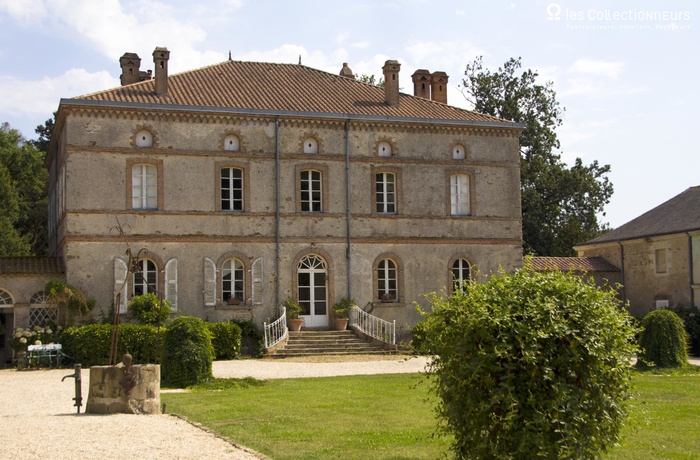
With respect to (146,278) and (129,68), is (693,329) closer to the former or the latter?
(146,278)

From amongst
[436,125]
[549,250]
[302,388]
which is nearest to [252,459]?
[302,388]

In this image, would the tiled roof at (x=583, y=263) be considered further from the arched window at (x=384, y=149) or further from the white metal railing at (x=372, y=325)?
the white metal railing at (x=372, y=325)

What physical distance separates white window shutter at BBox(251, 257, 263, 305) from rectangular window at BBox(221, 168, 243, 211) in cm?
177

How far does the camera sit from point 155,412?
12.2 m

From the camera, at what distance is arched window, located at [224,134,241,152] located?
2583cm

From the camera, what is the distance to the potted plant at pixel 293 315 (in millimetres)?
25453

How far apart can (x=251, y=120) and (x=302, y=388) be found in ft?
39.9

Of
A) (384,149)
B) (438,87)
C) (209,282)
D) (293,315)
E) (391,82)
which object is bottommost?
(293,315)

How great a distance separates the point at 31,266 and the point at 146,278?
3207 mm

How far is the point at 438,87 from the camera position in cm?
3097

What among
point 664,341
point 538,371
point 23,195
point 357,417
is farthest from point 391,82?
point 23,195

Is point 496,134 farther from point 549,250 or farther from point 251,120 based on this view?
point 549,250

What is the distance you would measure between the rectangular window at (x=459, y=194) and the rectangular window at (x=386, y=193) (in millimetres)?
2008

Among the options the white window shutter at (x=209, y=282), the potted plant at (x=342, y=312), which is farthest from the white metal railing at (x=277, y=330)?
the white window shutter at (x=209, y=282)
